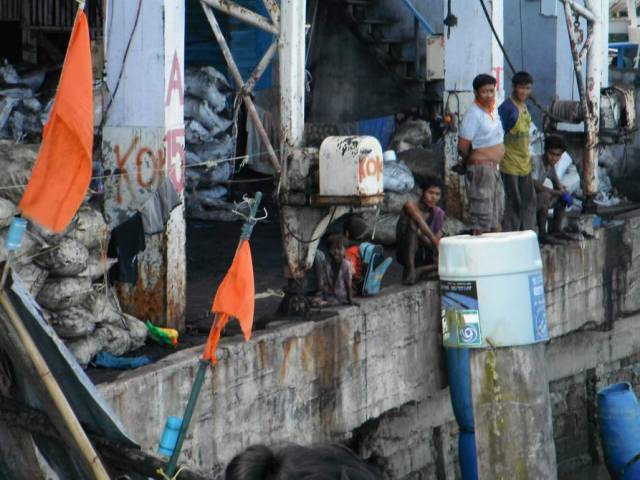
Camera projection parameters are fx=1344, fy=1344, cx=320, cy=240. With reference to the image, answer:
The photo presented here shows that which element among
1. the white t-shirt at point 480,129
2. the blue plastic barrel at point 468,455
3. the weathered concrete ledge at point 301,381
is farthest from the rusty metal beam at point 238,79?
the blue plastic barrel at point 468,455

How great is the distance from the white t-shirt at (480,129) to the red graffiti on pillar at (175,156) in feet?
9.36

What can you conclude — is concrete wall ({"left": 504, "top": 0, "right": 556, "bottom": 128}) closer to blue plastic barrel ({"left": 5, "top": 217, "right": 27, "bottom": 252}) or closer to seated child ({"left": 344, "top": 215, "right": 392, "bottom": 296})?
seated child ({"left": 344, "top": 215, "right": 392, "bottom": 296})

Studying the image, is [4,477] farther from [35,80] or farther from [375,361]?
[35,80]

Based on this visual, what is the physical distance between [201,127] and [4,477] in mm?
8061

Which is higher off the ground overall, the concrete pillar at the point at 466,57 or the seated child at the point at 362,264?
the concrete pillar at the point at 466,57

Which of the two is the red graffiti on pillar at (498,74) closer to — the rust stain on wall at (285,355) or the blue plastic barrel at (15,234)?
the rust stain on wall at (285,355)

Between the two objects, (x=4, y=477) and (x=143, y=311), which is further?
(x=143, y=311)

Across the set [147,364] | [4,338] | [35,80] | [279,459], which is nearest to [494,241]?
[4,338]

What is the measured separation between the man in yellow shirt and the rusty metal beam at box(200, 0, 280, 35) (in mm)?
2807

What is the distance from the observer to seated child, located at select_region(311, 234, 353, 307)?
928cm

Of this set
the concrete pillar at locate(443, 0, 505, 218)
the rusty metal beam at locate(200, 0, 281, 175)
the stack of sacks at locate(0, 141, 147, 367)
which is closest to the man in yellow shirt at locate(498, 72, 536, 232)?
the concrete pillar at locate(443, 0, 505, 218)

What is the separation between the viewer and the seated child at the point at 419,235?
1016 cm

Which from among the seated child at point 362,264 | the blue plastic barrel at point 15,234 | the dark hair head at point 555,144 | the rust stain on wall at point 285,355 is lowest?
the rust stain on wall at point 285,355

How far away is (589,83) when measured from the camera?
46.4 ft
